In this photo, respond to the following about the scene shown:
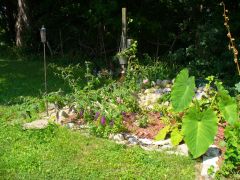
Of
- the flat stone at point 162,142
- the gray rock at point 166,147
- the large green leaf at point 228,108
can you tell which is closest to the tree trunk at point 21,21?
the flat stone at point 162,142

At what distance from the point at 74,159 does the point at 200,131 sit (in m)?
1.63

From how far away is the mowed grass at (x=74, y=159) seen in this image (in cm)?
528

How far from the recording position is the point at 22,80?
11.0 meters

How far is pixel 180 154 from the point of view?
574 centimetres

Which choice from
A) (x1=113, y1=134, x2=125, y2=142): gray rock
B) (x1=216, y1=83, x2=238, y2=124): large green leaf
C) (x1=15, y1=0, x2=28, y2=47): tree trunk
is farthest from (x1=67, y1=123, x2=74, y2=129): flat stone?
(x1=15, y1=0, x2=28, y2=47): tree trunk

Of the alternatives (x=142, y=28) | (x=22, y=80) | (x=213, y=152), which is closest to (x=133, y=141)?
(x=213, y=152)

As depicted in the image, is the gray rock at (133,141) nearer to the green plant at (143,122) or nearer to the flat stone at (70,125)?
the green plant at (143,122)

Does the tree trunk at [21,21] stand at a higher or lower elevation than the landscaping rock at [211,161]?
higher

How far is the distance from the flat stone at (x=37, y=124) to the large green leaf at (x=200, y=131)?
259 cm

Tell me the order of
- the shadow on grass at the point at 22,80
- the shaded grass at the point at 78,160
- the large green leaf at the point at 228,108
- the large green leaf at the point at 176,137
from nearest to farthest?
the shaded grass at the point at 78,160, the large green leaf at the point at 228,108, the large green leaf at the point at 176,137, the shadow on grass at the point at 22,80

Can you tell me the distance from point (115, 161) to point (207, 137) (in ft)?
3.90

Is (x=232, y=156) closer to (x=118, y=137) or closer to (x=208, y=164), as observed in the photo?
(x=208, y=164)

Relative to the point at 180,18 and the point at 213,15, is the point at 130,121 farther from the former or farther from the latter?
the point at 180,18

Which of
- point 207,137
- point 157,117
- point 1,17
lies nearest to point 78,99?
point 157,117
